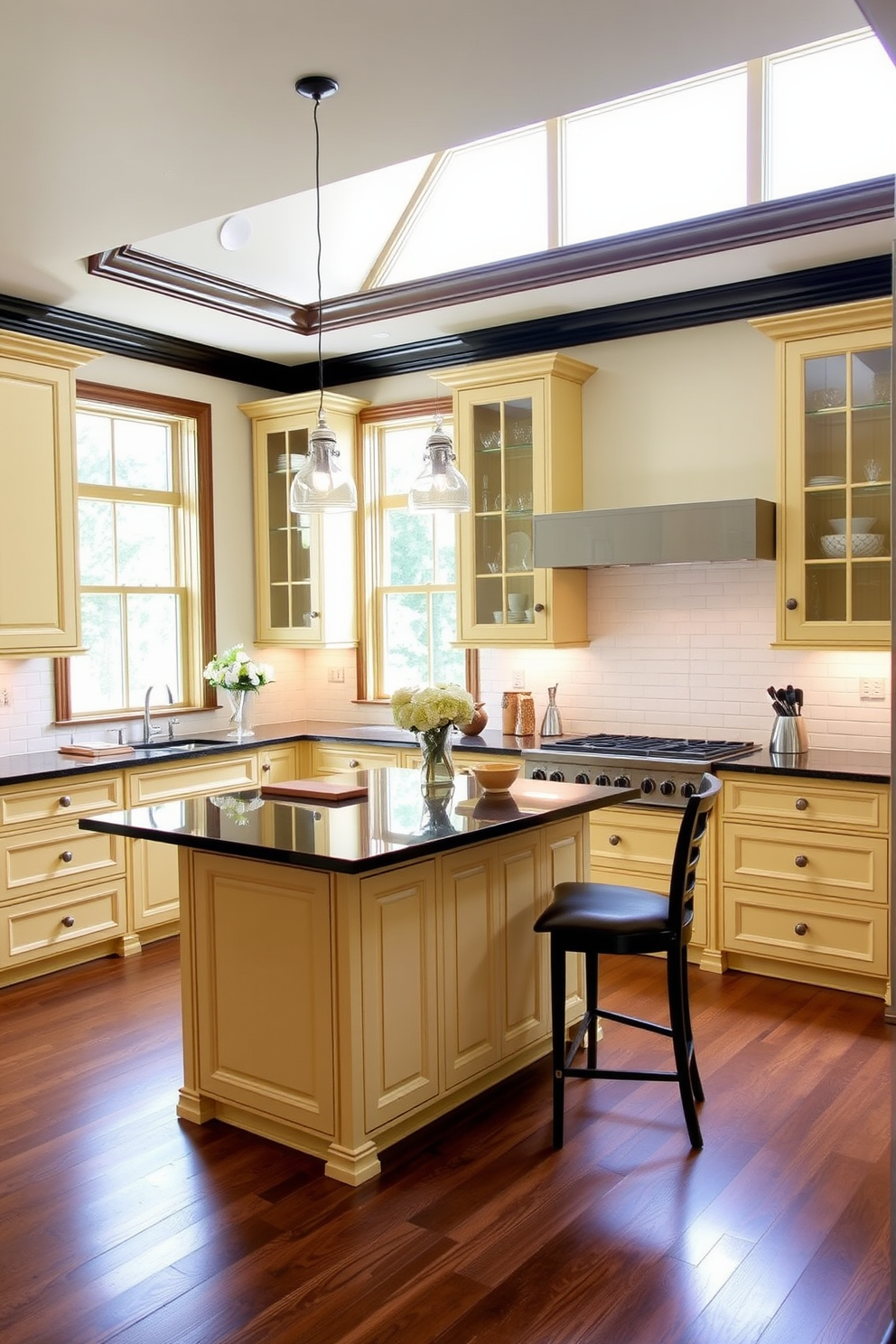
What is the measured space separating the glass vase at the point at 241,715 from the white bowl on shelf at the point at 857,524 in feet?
10.3

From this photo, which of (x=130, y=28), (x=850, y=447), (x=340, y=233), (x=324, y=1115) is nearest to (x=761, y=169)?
(x=850, y=447)

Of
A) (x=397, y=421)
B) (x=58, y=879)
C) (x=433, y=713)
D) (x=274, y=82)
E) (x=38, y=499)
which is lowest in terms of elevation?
(x=58, y=879)

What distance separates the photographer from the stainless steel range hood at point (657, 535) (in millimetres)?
4828

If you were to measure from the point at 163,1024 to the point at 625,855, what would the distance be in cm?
213

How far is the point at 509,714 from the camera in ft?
19.3

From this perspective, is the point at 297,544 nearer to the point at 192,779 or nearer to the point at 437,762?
the point at 192,779

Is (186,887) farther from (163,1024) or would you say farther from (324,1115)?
(163,1024)

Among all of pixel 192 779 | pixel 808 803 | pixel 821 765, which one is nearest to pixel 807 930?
pixel 808 803

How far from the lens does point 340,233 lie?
5.76m

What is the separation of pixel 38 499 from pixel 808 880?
3752mm

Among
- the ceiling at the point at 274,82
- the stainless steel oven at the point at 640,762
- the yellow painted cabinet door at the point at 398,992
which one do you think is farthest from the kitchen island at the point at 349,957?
the ceiling at the point at 274,82

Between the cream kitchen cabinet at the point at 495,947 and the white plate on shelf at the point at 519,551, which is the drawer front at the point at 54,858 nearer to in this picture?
the cream kitchen cabinet at the point at 495,947

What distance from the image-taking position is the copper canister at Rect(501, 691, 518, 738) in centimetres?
586

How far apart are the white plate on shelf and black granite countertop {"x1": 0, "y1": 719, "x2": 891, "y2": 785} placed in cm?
88
